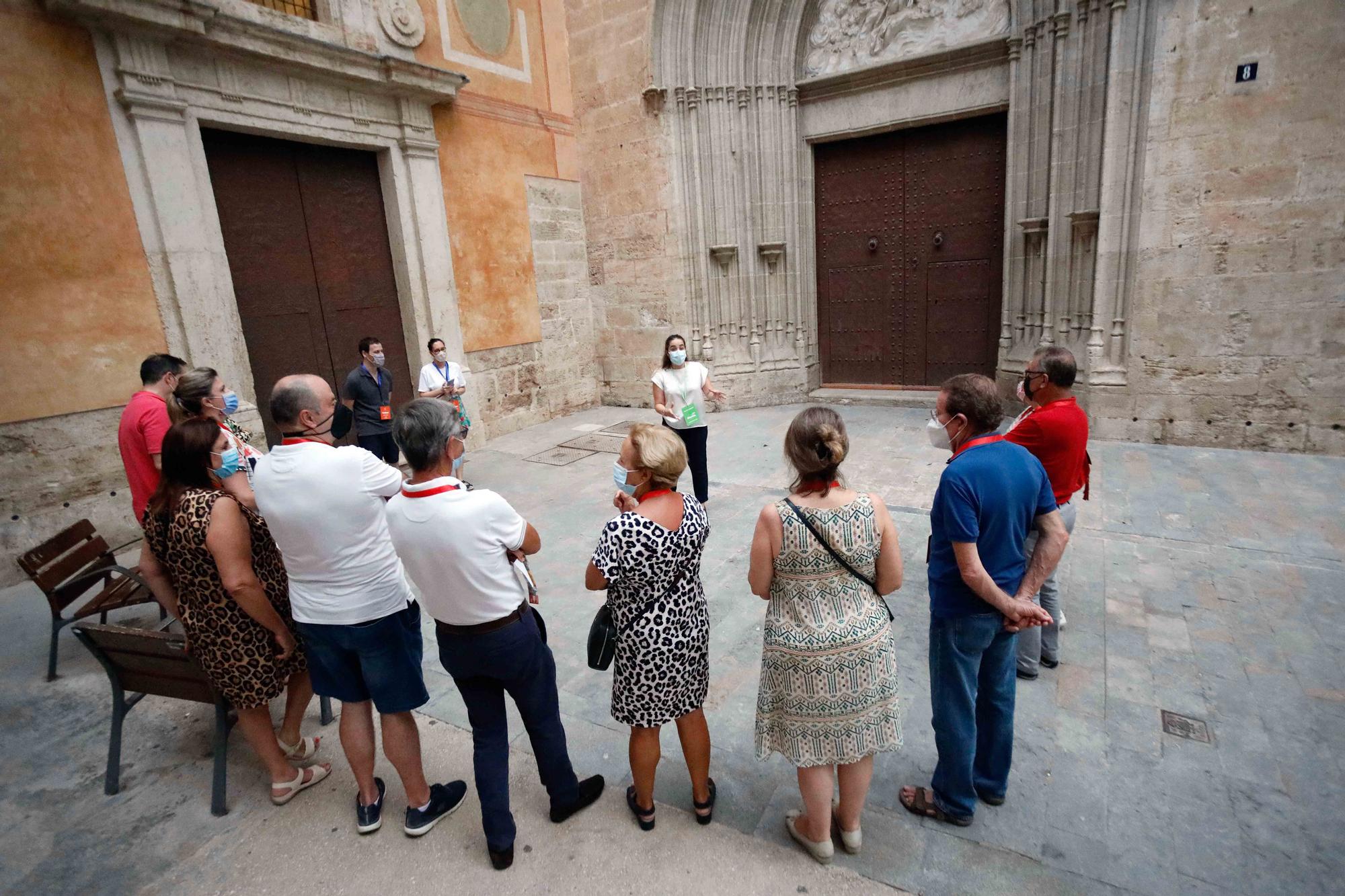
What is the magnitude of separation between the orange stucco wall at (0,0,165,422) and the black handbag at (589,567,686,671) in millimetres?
5425

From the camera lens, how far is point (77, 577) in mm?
3828

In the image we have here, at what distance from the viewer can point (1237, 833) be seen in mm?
2279

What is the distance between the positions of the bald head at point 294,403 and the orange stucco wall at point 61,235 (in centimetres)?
441

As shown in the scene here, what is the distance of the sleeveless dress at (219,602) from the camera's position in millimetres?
2447

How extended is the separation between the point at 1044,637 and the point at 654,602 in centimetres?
213

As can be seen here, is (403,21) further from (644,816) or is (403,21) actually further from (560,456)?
(644,816)

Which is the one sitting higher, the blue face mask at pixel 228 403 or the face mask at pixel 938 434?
the blue face mask at pixel 228 403

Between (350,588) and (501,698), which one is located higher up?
(350,588)

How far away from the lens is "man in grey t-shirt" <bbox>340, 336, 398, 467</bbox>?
19.3ft

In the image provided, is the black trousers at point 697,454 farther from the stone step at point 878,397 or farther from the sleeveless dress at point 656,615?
the stone step at point 878,397

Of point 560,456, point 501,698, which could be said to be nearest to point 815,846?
point 501,698

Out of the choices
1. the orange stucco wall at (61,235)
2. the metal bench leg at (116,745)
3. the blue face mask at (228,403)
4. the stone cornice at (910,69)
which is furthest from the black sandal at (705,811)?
the stone cornice at (910,69)

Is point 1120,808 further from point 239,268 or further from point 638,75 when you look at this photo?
point 638,75

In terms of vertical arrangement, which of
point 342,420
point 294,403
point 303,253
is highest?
point 303,253
